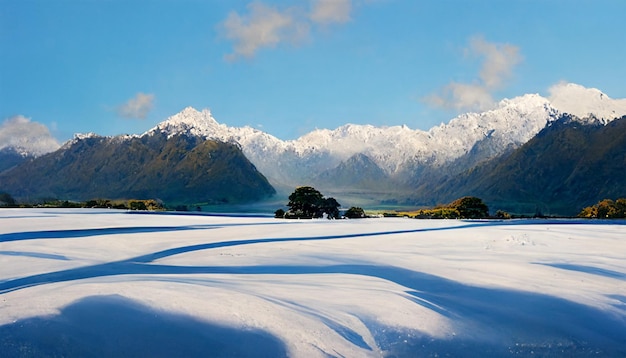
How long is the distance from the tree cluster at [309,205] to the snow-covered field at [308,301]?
17.2 meters

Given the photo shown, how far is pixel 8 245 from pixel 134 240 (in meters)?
5.14

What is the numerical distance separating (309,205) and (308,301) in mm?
28089

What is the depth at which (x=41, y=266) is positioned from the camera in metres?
16.5

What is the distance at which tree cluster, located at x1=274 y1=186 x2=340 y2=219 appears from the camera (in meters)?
39.8

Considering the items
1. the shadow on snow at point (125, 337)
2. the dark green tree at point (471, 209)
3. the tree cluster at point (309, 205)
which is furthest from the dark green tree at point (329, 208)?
the shadow on snow at point (125, 337)

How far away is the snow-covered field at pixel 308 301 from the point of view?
9.72 meters

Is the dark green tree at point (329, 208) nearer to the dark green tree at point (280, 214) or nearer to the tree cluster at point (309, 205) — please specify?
the tree cluster at point (309, 205)

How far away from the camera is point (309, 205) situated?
40.3m

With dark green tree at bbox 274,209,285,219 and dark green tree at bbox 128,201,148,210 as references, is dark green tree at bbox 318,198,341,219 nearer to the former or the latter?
dark green tree at bbox 274,209,285,219

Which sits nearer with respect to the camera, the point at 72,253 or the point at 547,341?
the point at 547,341

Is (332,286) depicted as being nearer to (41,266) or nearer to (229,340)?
(229,340)

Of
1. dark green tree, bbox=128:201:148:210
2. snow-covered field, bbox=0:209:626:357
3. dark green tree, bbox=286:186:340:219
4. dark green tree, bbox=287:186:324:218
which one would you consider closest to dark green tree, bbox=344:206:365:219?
dark green tree, bbox=286:186:340:219

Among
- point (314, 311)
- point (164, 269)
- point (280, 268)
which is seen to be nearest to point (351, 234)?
point (280, 268)

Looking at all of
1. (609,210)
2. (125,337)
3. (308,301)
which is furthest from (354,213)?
(125,337)
